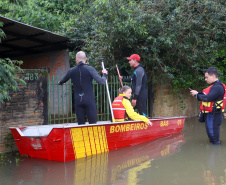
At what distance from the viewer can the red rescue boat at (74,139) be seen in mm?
4797

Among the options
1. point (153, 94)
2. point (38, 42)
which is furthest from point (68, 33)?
point (153, 94)

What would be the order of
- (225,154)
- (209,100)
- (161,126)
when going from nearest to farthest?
1. (225,154)
2. (209,100)
3. (161,126)

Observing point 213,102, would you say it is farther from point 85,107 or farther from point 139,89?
point 85,107

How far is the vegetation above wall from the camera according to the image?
27.1ft

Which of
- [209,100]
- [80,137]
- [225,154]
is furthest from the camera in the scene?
[209,100]

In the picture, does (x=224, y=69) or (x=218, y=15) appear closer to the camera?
(x=218, y=15)

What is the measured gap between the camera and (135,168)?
4.62 meters

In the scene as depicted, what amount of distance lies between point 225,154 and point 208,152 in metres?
0.35

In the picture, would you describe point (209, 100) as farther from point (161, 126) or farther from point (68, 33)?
point (68, 33)

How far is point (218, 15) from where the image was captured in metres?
9.11

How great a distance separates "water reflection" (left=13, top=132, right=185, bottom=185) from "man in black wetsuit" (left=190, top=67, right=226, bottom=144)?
940mm

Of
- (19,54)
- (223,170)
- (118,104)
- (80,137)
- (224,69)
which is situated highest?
(19,54)

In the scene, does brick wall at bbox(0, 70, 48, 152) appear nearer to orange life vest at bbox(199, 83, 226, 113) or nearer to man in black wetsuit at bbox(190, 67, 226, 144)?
man in black wetsuit at bbox(190, 67, 226, 144)

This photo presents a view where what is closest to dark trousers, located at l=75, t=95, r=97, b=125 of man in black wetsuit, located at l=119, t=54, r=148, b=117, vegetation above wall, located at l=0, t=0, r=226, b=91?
man in black wetsuit, located at l=119, t=54, r=148, b=117
